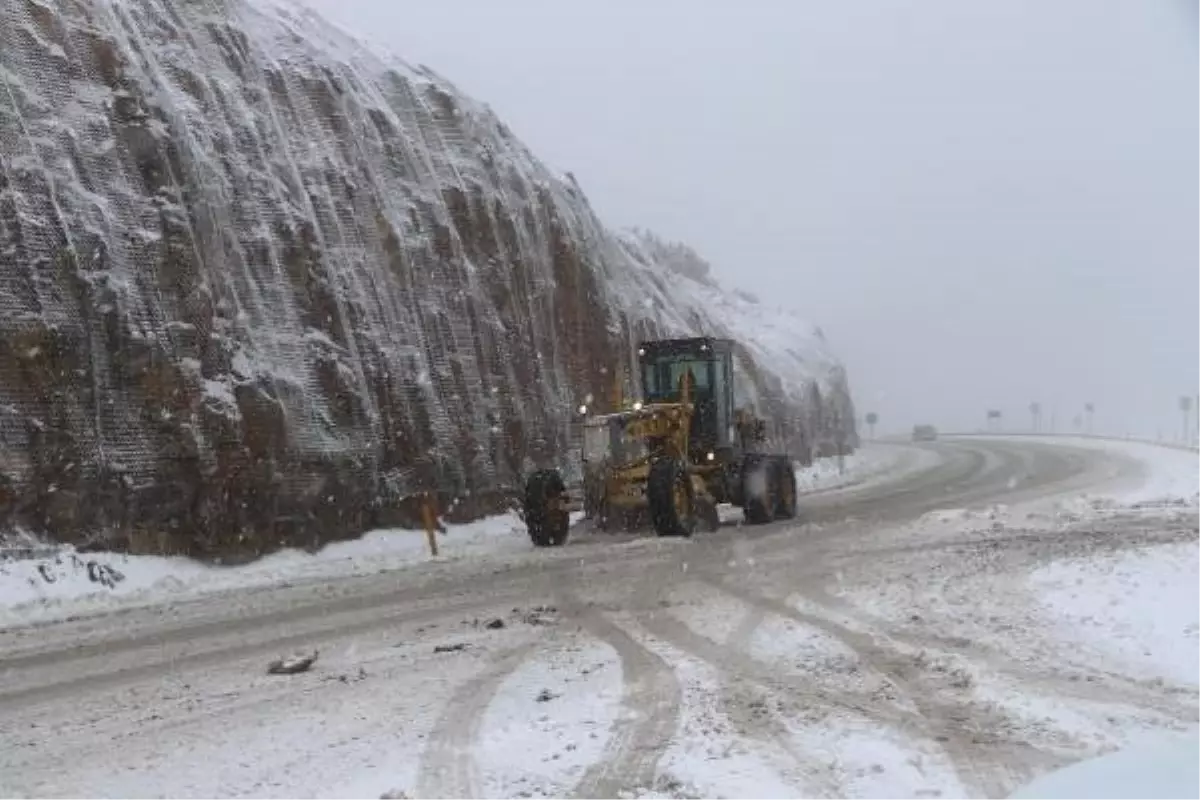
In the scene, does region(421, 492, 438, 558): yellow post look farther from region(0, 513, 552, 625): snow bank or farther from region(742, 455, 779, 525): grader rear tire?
region(742, 455, 779, 525): grader rear tire

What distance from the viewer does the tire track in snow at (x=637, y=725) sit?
5.87 metres

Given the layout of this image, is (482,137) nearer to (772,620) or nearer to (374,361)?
(374,361)

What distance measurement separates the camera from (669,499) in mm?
17922

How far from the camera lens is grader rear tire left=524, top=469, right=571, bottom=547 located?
18.5 meters

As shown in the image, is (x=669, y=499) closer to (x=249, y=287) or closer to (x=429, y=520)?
(x=429, y=520)

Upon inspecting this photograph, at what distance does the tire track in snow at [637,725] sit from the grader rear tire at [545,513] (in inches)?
330

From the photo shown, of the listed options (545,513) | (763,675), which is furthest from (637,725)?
(545,513)

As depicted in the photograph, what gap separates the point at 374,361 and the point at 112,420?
552cm

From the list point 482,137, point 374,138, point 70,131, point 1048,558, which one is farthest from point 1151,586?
point 482,137

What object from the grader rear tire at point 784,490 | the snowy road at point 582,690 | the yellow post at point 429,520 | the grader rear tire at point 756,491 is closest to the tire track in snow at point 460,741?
the snowy road at point 582,690

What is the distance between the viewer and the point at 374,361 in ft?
68.1

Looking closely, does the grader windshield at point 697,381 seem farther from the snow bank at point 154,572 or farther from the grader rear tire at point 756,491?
the snow bank at point 154,572

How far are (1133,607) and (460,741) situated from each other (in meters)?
6.52

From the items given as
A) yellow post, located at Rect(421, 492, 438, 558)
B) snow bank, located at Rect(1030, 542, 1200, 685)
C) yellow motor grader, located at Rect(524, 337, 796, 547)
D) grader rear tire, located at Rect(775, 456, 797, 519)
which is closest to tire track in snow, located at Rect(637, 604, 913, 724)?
snow bank, located at Rect(1030, 542, 1200, 685)
